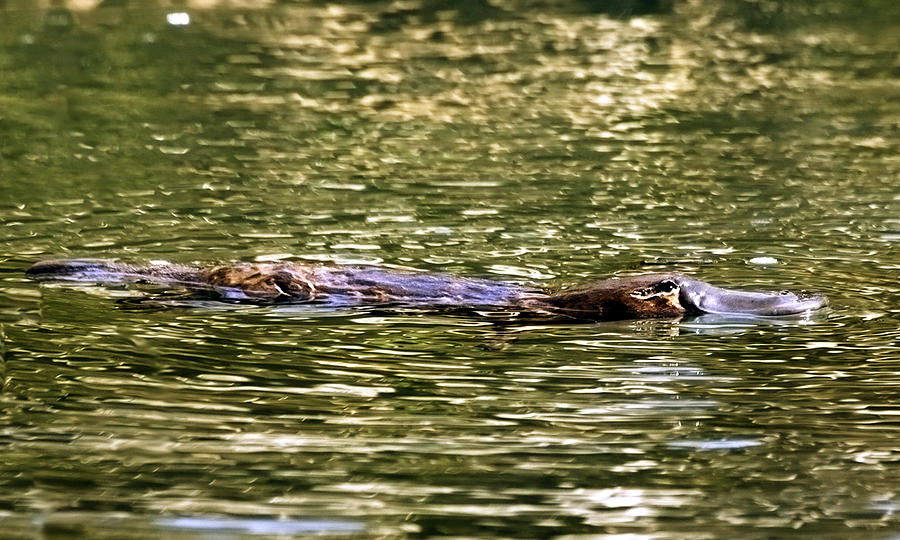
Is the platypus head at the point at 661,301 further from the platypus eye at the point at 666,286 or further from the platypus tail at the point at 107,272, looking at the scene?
the platypus tail at the point at 107,272

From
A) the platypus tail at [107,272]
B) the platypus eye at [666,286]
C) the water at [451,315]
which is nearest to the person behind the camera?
the water at [451,315]

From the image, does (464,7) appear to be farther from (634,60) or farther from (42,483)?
(42,483)

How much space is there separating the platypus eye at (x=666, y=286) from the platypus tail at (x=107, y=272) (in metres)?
2.17

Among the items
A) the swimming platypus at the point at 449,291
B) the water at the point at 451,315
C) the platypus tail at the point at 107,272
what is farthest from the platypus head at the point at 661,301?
the platypus tail at the point at 107,272

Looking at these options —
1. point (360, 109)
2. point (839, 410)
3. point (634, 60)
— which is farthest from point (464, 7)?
point (839, 410)

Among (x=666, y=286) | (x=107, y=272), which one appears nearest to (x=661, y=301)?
(x=666, y=286)

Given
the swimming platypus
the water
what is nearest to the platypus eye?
the swimming platypus

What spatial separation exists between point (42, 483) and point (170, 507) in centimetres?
50

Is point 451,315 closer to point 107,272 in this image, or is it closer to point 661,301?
point 661,301

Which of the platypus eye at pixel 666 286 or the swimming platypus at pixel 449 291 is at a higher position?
the platypus eye at pixel 666 286

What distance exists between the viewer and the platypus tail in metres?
7.50

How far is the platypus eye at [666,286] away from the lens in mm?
6965

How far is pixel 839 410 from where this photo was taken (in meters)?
5.62

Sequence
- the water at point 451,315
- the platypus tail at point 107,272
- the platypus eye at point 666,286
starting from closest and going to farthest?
the water at point 451,315
the platypus eye at point 666,286
the platypus tail at point 107,272
